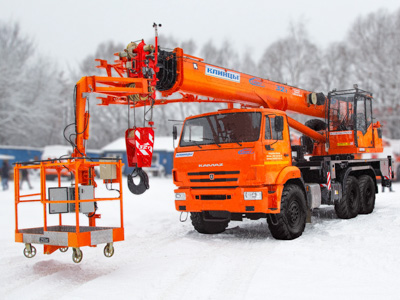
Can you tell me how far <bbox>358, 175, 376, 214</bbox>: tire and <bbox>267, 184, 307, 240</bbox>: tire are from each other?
11.7ft

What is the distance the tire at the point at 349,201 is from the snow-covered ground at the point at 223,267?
737 mm

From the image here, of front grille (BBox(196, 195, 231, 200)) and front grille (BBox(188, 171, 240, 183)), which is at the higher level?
front grille (BBox(188, 171, 240, 183))

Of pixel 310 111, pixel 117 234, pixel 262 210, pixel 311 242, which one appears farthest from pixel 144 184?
pixel 310 111

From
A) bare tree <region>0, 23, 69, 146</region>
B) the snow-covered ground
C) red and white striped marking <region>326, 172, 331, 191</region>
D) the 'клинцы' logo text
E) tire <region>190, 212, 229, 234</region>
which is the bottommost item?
the snow-covered ground

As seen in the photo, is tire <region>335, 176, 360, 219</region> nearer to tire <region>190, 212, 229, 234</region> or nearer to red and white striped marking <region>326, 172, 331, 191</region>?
red and white striped marking <region>326, 172, 331, 191</region>

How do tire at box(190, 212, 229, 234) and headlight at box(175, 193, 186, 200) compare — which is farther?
tire at box(190, 212, 229, 234)

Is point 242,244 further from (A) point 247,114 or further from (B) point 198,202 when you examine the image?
(A) point 247,114

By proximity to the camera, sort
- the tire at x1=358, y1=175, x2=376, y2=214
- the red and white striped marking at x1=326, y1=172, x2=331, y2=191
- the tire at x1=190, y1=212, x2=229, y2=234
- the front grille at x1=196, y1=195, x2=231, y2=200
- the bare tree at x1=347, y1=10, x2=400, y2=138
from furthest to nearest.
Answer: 1. the bare tree at x1=347, y1=10, x2=400, y2=138
2. the tire at x1=358, y1=175, x2=376, y2=214
3. the red and white striped marking at x1=326, y1=172, x2=331, y2=191
4. the tire at x1=190, y1=212, x2=229, y2=234
5. the front grille at x1=196, y1=195, x2=231, y2=200

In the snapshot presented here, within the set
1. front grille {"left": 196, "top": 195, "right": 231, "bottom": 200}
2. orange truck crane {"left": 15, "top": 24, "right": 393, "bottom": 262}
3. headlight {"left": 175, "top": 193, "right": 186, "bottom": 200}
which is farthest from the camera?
headlight {"left": 175, "top": 193, "right": 186, "bottom": 200}

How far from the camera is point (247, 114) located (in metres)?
9.17

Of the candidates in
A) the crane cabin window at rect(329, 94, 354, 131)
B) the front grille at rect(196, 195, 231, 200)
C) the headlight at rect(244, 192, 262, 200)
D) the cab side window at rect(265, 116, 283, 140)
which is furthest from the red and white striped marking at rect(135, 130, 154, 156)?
the crane cabin window at rect(329, 94, 354, 131)

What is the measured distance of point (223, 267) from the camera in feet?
23.0

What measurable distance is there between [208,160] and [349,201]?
481cm

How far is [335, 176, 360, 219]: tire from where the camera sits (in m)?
11.6
